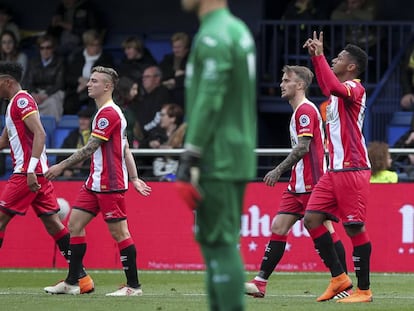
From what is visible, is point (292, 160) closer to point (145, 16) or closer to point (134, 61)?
point (134, 61)

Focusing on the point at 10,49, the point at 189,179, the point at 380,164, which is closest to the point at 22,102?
the point at 189,179

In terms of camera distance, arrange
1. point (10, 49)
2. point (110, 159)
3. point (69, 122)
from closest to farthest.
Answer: point (110, 159)
point (69, 122)
point (10, 49)

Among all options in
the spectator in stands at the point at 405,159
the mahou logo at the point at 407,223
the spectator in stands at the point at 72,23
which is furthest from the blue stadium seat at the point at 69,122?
the mahou logo at the point at 407,223

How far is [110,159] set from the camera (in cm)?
1217

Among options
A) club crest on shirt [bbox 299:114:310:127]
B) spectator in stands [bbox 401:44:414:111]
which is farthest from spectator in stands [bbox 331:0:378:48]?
club crest on shirt [bbox 299:114:310:127]

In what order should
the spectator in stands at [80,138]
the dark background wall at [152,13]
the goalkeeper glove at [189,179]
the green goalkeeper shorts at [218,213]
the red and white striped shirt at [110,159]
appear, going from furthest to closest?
the dark background wall at [152,13]
the spectator in stands at [80,138]
the red and white striped shirt at [110,159]
the green goalkeeper shorts at [218,213]
the goalkeeper glove at [189,179]

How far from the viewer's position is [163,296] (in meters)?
12.3

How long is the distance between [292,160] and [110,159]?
68.3 inches

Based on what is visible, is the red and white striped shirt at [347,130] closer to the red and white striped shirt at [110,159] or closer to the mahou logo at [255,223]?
the red and white striped shirt at [110,159]

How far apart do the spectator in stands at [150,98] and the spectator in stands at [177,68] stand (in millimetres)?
160

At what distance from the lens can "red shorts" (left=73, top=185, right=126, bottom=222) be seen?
12.1 m

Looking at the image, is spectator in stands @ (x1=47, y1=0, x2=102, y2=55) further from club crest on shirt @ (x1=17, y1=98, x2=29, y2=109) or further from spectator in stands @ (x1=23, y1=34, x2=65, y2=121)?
club crest on shirt @ (x1=17, y1=98, x2=29, y2=109)

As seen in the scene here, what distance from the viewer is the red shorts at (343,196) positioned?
11.7m

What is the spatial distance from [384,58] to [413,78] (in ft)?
3.31
